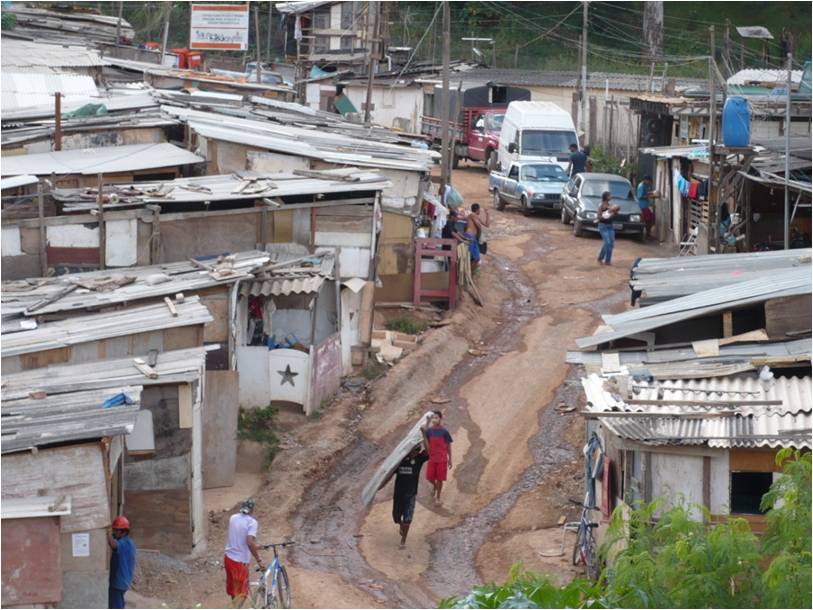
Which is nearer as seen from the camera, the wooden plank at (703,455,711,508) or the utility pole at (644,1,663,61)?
the wooden plank at (703,455,711,508)

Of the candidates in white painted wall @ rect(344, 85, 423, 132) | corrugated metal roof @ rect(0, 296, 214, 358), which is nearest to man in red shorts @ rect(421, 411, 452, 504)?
corrugated metal roof @ rect(0, 296, 214, 358)

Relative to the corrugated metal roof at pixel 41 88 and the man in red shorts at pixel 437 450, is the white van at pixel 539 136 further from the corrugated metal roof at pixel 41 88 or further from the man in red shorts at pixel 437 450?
the man in red shorts at pixel 437 450

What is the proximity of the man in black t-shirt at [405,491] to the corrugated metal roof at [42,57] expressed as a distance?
2090 cm

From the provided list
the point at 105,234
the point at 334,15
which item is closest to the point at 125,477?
the point at 105,234

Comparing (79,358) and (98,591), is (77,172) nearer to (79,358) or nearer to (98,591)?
(79,358)

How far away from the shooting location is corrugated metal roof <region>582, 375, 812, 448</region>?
12.6m

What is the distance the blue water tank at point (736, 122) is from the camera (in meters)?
24.6

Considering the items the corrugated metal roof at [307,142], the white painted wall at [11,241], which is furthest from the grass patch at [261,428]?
the corrugated metal roof at [307,142]

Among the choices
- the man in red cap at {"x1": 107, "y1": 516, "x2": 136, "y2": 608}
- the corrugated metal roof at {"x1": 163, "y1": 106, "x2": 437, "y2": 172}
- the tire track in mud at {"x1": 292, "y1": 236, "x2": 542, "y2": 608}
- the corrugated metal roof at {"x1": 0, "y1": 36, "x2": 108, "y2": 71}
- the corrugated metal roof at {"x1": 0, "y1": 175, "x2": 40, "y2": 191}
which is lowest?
the tire track in mud at {"x1": 292, "y1": 236, "x2": 542, "y2": 608}

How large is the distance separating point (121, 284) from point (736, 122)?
39.5 ft

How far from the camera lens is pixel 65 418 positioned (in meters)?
13.4

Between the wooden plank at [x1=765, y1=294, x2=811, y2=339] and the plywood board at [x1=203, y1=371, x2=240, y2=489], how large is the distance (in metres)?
6.91

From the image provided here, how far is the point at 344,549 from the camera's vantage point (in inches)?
620

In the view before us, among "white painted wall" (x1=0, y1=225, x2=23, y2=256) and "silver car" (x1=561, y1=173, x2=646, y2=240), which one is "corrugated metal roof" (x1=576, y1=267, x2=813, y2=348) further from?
"silver car" (x1=561, y1=173, x2=646, y2=240)
